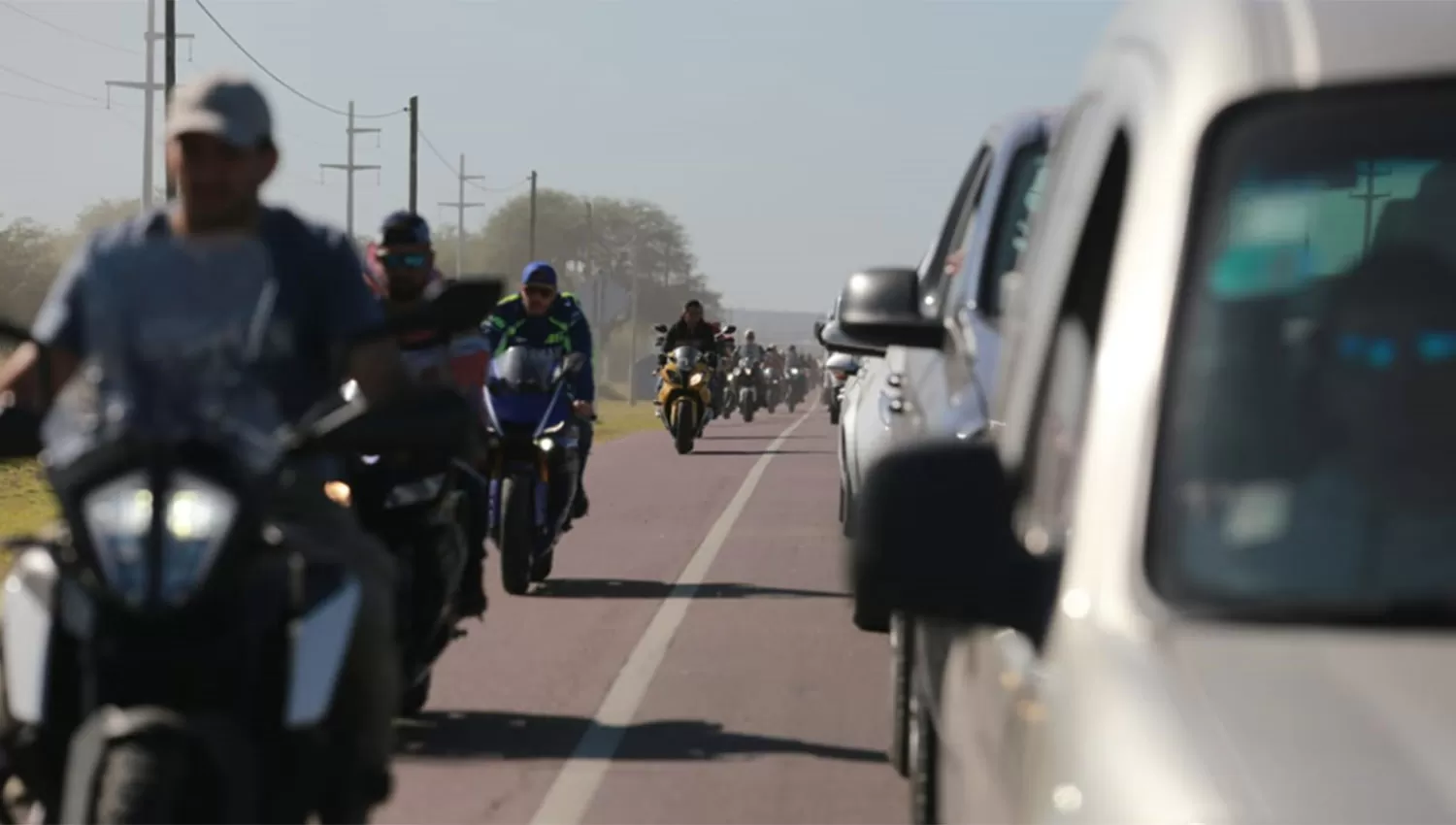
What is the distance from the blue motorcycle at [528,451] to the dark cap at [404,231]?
3.82m

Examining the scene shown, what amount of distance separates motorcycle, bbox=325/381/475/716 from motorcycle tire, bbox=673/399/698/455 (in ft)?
75.4

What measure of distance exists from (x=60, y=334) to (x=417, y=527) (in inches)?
137

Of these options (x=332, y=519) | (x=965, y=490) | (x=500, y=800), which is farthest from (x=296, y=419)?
(x=500, y=800)

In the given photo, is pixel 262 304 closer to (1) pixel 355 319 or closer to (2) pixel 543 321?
(1) pixel 355 319

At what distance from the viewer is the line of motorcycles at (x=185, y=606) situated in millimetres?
4289

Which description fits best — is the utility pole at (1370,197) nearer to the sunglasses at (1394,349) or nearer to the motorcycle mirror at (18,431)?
the sunglasses at (1394,349)

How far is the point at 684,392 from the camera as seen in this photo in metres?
31.4

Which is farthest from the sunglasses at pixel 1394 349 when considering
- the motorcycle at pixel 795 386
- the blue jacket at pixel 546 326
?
the motorcycle at pixel 795 386

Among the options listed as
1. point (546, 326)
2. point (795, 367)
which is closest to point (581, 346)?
point (546, 326)

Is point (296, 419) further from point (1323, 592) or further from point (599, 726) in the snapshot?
point (599, 726)

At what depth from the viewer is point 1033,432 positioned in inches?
169

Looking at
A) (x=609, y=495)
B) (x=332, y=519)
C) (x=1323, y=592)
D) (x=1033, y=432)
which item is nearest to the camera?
(x=1323, y=592)

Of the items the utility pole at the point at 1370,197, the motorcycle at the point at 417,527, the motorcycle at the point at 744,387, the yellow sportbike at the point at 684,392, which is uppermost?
the utility pole at the point at 1370,197

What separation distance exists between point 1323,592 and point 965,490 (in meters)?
0.47
